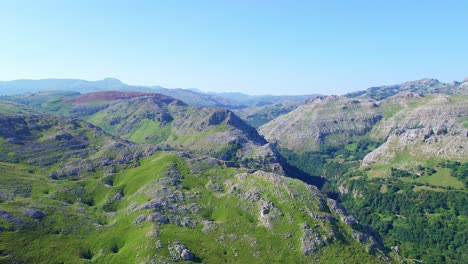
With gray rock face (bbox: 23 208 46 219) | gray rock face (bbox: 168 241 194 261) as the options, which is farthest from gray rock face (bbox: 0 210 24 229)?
gray rock face (bbox: 168 241 194 261)

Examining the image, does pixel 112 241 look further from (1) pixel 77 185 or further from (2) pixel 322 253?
(2) pixel 322 253

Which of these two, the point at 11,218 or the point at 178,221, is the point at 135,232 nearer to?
the point at 178,221

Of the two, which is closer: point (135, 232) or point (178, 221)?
point (135, 232)

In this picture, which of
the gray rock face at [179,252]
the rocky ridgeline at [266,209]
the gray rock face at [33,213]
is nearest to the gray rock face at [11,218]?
the gray rock face at [33,213]

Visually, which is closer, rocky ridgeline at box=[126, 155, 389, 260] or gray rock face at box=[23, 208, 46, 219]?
rocky ridgeline at box=[126, 155, 389, 260]

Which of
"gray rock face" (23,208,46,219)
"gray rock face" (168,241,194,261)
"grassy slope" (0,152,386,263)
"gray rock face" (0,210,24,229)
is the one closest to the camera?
"gray rock face" (168,241,194,261)

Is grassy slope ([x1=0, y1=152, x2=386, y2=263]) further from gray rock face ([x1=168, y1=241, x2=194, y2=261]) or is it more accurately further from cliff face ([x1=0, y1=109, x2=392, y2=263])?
gray rock face ([x1=168, y1=241, x2=194, y2=261])

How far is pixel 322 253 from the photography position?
430 feet

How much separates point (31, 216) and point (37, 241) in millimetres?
14917

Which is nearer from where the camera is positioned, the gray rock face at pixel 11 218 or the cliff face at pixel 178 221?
the cliff face at pixel 178 221

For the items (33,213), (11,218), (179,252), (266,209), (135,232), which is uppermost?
(11,218)

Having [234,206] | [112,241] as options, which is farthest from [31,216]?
[234,206]

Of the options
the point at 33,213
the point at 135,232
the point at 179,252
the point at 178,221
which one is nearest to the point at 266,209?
the point at 178,221

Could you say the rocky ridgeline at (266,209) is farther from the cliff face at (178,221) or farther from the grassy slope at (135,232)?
the grassy slope at (135,232)
